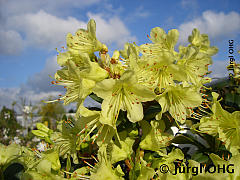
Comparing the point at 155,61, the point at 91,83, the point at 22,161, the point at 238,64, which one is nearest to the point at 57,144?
the point at 22,161

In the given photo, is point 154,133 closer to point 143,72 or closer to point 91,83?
point 143,72

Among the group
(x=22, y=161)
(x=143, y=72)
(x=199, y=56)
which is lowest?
(x=22, y=161)

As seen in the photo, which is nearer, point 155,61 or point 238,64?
point 155,61

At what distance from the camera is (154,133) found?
3.62 ft

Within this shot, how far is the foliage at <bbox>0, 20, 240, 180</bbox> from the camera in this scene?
3.17 ft

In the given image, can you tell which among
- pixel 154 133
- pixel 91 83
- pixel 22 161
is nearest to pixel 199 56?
pixel 154 133

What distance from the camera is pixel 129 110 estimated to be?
3.38 ft

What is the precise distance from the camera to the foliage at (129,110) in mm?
966

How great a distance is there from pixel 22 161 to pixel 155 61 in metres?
0.91

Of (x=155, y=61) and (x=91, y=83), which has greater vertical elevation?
(x=155, y=61)

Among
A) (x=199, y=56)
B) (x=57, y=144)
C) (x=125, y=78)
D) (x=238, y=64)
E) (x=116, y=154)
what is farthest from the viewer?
(x=238, y=64)

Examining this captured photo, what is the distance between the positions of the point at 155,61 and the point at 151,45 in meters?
0.22

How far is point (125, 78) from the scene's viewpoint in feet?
3.05

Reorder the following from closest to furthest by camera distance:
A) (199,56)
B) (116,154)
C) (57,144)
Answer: (116,154) < (199,56) < (57,144)
